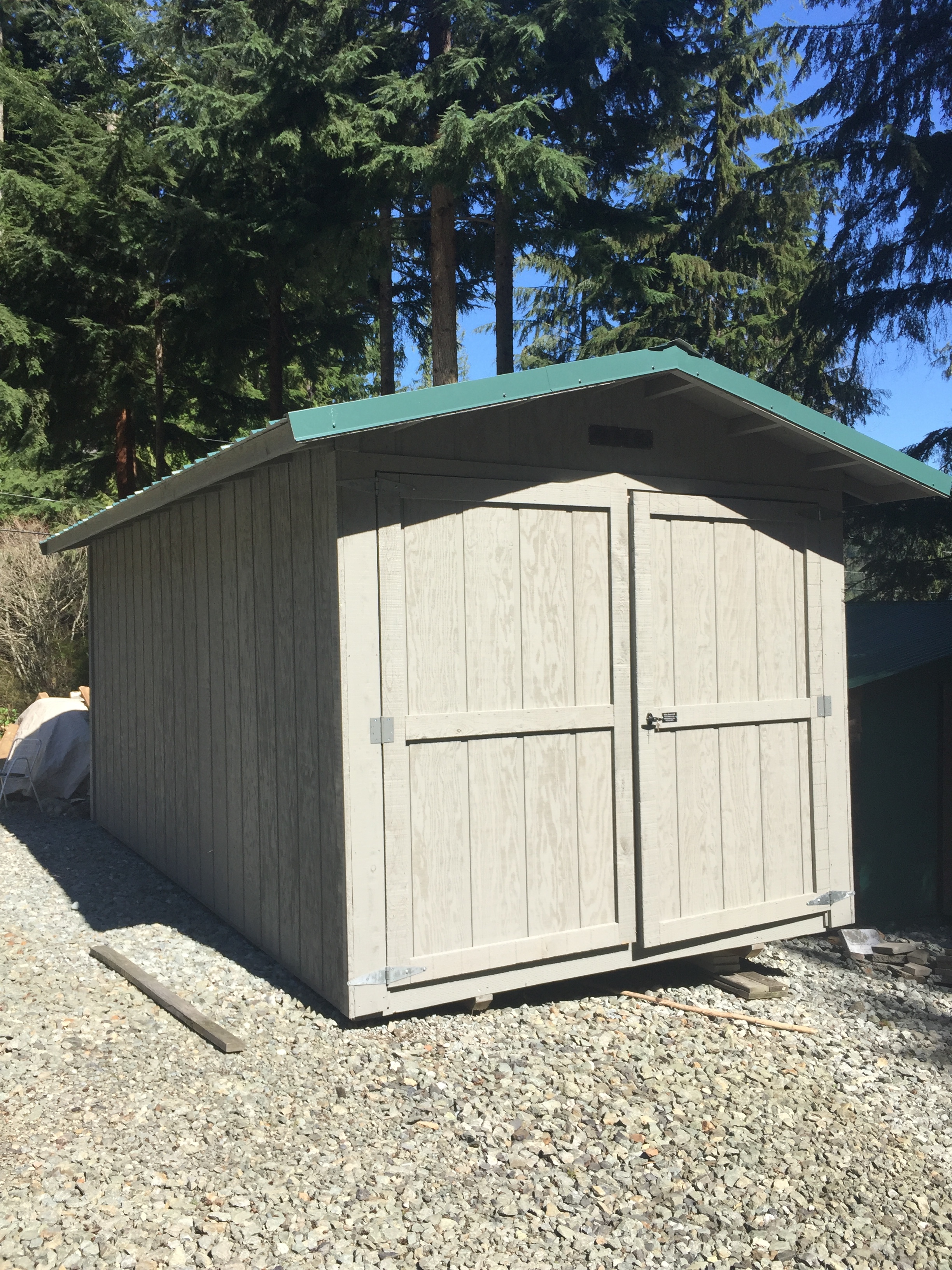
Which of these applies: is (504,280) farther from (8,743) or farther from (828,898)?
(828,898)

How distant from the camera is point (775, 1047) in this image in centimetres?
402

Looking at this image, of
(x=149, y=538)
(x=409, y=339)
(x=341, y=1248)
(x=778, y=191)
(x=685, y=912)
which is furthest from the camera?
(x=409, y=339)

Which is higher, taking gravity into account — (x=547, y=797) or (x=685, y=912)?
(x=547, y=797)

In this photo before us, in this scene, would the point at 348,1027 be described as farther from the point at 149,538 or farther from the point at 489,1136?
the point at 149,538

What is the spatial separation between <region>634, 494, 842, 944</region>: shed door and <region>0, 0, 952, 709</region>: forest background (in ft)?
10.2

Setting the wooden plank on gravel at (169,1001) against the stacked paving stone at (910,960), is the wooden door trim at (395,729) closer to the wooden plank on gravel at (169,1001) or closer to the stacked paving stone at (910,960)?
the wooden plank on gravel at (169,1001)

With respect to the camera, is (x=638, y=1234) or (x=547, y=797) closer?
(x=638, y=1234)

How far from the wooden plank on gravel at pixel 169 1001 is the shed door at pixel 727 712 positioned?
5.89 feet

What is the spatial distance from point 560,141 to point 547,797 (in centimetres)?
925

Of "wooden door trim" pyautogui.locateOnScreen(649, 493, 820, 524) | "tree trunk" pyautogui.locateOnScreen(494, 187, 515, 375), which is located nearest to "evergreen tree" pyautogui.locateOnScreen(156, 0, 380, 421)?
"tree trunk" pyautogui.locateOnScreen(494, 187, 515, 375)

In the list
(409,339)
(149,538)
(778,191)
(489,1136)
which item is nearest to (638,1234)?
(489,1136)

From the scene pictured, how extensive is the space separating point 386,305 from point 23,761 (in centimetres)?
666

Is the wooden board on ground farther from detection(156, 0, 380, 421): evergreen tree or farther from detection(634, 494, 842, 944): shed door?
detection(156, 0, 380, 421): evergreen tree

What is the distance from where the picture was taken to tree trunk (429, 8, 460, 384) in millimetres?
10898
